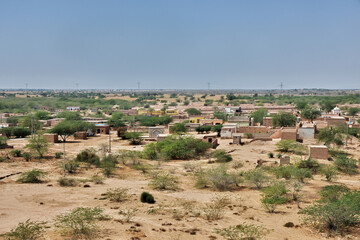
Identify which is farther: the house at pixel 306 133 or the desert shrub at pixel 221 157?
the house at pixel 306 133

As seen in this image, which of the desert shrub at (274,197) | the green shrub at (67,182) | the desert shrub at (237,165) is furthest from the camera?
the desert shrub at (237,165)

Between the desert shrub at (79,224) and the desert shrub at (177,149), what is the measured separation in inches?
656

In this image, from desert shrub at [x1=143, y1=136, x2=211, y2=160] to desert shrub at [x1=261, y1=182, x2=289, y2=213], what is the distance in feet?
44.1

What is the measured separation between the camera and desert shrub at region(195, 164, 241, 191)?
23406 millimetres

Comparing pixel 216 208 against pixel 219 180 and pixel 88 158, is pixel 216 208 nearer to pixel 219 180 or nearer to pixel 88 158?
pixel 219 180

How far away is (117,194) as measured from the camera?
20.9 metres

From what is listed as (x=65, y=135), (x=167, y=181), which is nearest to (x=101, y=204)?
(x=167, y=181)

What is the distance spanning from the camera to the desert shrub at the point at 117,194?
814 inches

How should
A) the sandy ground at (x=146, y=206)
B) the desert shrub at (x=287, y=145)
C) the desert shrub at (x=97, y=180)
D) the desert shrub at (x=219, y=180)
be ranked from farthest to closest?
the desert shrub at (x=287, y=145)
the desert shrub at (x=97, y=180)
the desert shrub at (x=219, y=180)
the sandy ground at (x=146, y=206)

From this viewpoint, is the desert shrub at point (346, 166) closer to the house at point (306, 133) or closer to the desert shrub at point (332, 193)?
the desert shrub at point (332, 193)

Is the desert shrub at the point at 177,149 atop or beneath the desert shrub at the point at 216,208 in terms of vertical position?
atop

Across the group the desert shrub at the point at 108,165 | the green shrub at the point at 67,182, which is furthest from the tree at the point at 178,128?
the green shrub at the point at 67,182

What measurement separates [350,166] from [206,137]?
674 inches

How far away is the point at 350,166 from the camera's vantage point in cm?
2772
